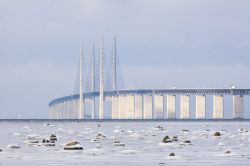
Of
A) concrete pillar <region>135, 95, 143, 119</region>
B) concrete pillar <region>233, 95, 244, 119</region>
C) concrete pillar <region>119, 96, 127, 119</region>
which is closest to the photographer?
concrete pillar <region>119, 96, 127, 119</region>

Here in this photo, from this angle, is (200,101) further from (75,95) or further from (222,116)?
(75,95)

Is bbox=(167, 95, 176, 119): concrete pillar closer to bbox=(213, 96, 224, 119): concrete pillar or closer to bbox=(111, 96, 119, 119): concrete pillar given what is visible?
bbox=(213, 96, 224, 119): concrete pillar

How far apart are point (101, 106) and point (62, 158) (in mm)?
85814

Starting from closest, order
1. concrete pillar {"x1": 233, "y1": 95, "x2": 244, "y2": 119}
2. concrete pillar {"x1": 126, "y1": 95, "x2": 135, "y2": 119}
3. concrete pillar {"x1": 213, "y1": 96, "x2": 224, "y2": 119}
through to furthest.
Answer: concrete pillar {"x1": 126, "y1": 95, "x2": 135, "y2": 119}
concrete pillar {"x1": 233, "y1": 95, "x2": 244, "y2": 119}
concrete pillar {"x1": 213, "y1": 96, "x2": 224, "y2": 119}

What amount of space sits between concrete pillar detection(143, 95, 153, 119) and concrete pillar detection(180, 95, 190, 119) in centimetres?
491

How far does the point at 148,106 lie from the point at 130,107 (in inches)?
152

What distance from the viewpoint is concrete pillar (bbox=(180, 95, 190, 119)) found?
114188mm

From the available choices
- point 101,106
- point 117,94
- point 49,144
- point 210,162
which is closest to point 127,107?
point 117,94

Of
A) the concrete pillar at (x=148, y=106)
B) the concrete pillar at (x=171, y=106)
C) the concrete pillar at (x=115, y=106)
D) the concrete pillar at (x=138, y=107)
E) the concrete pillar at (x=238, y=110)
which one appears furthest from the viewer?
the concrete pillar at (x=171, y=106)

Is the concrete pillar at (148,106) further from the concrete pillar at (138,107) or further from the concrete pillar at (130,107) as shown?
the concrete pillar at (130,107)

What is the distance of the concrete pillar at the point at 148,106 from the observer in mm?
114800

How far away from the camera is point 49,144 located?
68.8 ft

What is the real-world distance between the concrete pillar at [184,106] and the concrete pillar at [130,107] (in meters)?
7.88

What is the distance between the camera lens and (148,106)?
115312 millimetres
